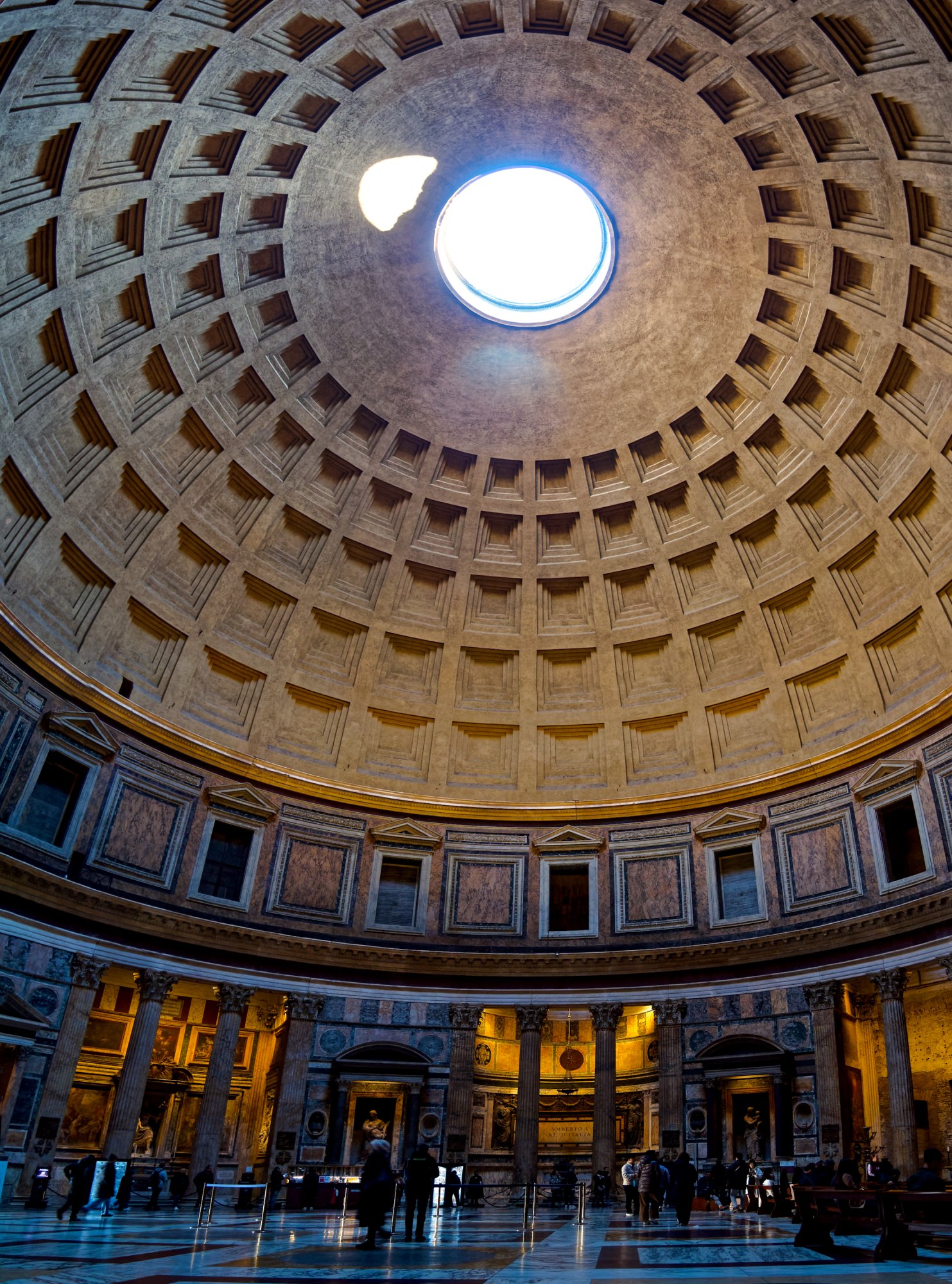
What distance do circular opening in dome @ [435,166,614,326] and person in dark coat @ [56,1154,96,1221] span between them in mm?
26576

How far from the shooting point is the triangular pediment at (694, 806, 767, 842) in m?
30.3

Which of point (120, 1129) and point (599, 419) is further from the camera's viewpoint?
point (599, 419)

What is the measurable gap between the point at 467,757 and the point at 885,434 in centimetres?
1793

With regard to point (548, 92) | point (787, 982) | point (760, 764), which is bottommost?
point (787, 982)

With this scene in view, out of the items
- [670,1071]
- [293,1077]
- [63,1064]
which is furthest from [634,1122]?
[63,1064]

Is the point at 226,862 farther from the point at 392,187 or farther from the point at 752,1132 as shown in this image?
the point at 392,187

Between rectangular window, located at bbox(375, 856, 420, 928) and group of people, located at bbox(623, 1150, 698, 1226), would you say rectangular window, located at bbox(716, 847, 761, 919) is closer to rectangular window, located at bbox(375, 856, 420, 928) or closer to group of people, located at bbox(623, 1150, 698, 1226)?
group of people, located at bbox(623, 1150, 698, 1226)

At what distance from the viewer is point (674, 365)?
103 ft

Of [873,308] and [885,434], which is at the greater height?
[873,308]

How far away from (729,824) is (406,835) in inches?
432

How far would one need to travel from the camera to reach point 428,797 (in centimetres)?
3356

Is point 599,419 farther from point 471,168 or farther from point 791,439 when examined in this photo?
point 471,168

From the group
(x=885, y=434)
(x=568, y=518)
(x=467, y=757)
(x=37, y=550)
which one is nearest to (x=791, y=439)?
(x=885, y=434)

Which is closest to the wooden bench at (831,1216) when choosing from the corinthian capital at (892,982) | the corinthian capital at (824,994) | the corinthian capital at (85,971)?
the corinthian capital at (892,982)
